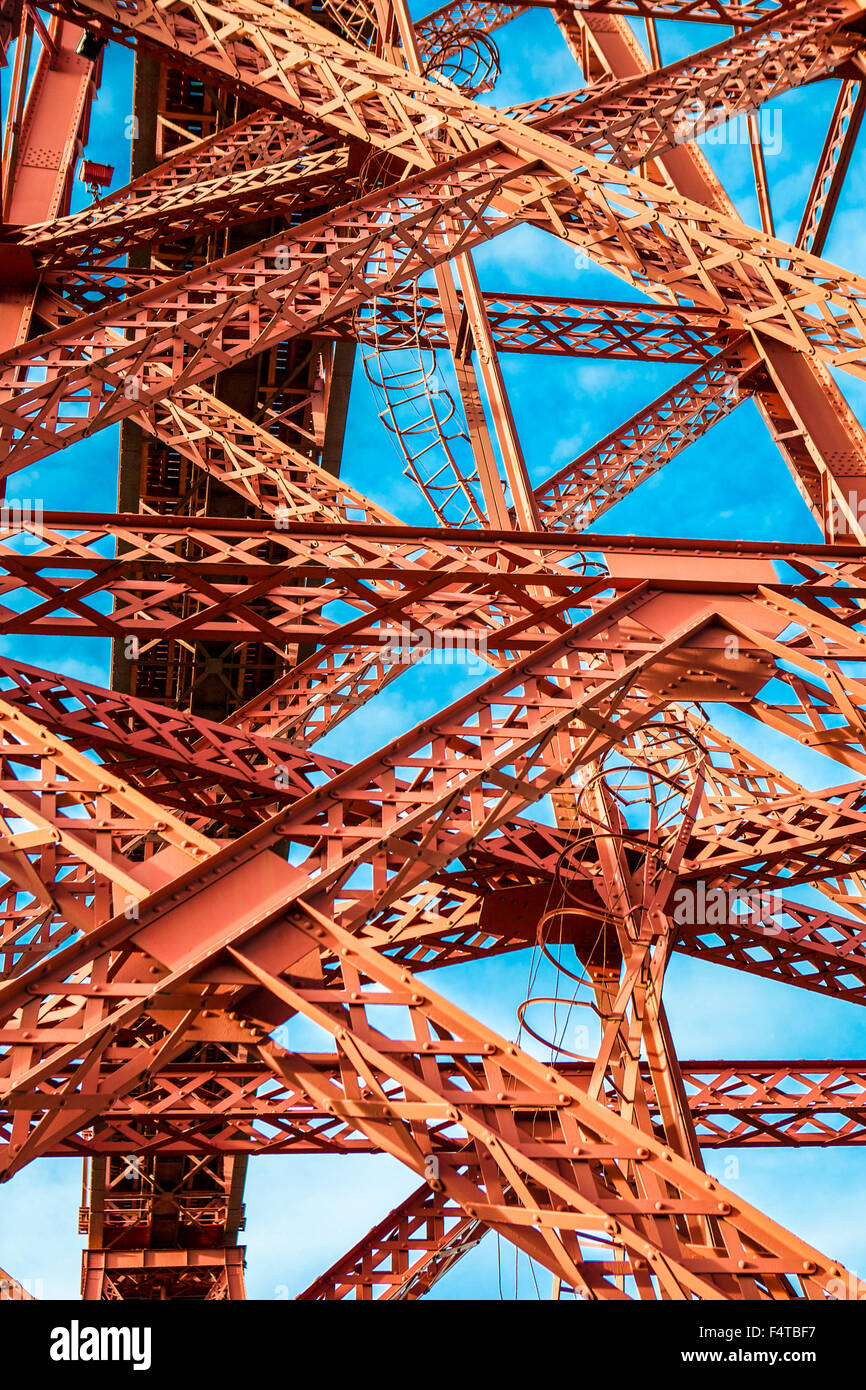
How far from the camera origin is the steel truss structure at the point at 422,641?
6.73 meters

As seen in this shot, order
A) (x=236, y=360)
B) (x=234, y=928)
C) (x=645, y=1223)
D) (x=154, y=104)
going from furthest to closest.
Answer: (x=154, y=104) < (x=236, y=360) < (x=234, y=928) < (x=645, y=1223)

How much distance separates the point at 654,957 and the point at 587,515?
547 cm

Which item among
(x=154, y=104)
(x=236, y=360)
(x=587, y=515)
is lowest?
(x=236, y=360)

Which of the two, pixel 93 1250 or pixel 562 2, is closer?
pixel 562 2

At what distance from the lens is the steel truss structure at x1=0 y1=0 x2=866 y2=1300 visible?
6730mm

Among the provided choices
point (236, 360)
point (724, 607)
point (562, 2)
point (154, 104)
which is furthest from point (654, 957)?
point (154, 104)

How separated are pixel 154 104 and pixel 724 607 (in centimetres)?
1366

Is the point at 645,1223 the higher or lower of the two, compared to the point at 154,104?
lower

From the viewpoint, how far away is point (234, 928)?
684cm

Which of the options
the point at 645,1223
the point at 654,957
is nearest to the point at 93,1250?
the point at 654,957

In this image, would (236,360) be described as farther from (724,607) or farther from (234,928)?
(234,928)

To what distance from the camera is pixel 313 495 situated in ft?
43.0

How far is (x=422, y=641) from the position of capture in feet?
29.9

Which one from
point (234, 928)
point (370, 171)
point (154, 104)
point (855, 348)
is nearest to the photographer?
point (234, 928)
